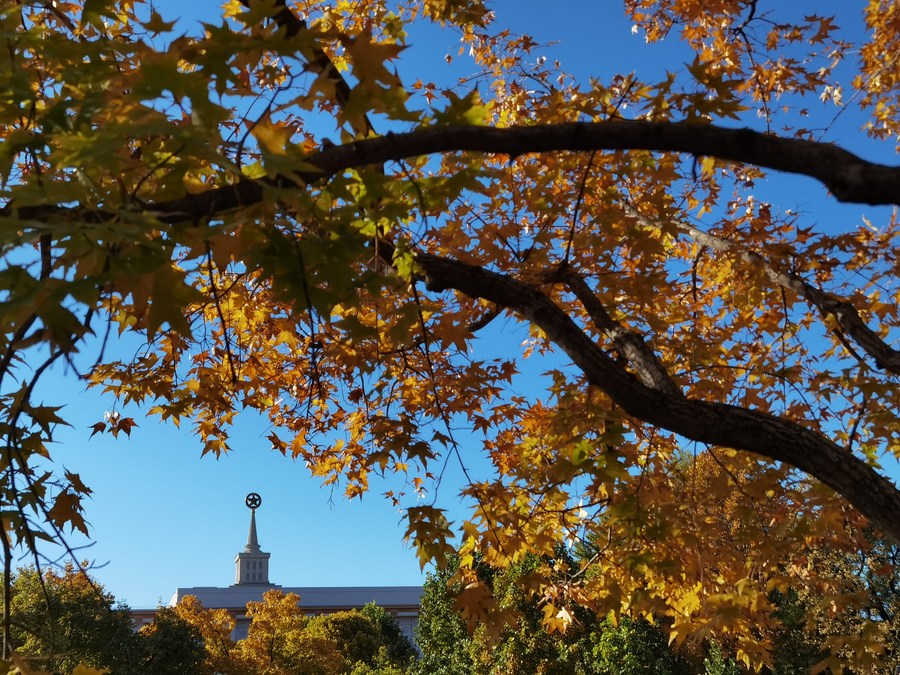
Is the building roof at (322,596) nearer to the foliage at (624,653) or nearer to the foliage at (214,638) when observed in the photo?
the foliage at (214,638)

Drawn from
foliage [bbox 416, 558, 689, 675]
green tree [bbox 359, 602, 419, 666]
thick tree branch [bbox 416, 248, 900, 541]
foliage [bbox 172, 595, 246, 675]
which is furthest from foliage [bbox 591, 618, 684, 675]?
green tree [bbox 359, 602, 419, 666]

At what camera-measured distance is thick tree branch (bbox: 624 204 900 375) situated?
10.7 ft

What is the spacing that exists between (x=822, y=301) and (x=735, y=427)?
141 centimetres

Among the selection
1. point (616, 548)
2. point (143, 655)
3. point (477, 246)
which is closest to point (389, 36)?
point (477, 246)

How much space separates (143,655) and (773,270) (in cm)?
1340

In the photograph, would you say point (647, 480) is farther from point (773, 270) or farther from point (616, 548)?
point (773, 270)

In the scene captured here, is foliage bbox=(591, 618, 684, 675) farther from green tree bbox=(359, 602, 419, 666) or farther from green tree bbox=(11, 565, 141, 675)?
green tree bbox=(359, 602, 419, 666)

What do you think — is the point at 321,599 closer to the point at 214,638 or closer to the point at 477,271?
the point at 214,638

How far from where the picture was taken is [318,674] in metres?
16.6

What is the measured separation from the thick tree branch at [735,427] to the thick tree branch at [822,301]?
920 mm

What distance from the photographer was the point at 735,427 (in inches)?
102

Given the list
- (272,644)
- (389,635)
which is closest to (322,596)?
(389,635)

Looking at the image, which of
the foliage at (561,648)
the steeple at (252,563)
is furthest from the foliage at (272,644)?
the steeple at (252,563)

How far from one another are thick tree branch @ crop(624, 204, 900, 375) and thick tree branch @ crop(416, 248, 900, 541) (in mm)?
920
